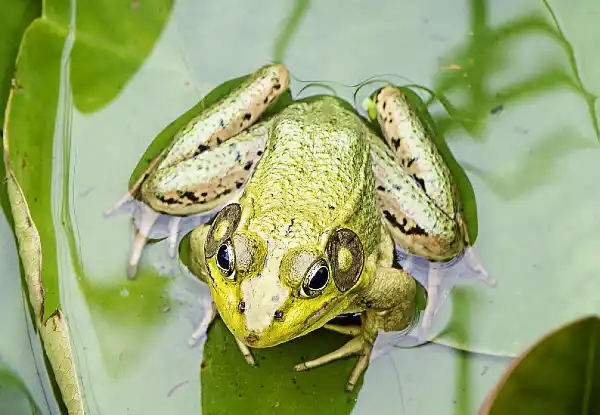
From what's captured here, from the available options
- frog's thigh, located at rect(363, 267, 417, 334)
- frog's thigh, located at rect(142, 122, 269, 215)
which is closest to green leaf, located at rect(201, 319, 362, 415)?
frog's thigh, located at rect(363, 267, 417, 334)

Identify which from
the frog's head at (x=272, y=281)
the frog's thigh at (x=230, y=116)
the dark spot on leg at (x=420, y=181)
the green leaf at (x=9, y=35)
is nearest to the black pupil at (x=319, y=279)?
the frog's head at (x=272, y=281)

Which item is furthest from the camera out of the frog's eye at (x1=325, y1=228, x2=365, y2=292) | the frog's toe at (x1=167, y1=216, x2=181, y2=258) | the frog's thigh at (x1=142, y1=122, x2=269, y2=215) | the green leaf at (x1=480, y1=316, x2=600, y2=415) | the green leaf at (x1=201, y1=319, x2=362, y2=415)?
the frog's toe at (x1=167, y1=216, x2=181, y2=258)

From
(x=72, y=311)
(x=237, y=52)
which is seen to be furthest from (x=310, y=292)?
(x=237, y=52)

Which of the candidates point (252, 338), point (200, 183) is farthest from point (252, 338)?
point (200, 183)

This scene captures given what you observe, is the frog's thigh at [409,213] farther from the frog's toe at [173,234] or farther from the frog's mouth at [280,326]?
the frog's toe at [173,234]

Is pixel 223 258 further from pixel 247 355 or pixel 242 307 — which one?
pixel 247 355

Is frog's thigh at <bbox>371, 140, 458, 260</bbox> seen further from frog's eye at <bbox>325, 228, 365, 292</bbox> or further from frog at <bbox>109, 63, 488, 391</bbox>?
frog's eye at <bbox>325, 228, 365, 292</bbox>
